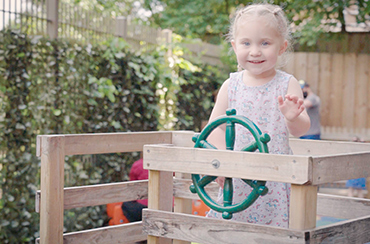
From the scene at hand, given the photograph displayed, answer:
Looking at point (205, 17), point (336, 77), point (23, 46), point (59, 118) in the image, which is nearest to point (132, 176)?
point (59, 118)

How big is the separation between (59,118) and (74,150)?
5.28ft

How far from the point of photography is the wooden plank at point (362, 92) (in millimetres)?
8406

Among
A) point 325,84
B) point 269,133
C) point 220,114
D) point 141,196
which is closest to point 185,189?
point 141,196

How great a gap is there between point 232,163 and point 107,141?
3.53ft

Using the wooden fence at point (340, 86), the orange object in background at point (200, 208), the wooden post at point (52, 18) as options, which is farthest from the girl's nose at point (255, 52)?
the wooden fence at point (340, 86)

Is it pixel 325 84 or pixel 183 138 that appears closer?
pixel 183 138

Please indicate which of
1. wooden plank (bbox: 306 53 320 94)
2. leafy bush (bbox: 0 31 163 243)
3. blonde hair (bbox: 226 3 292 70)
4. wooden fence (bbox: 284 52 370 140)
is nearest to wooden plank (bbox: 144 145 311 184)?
blonde hair (bbox: 226 3 292 70)

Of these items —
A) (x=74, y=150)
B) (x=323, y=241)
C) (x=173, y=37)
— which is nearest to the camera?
(x=323, y=241)

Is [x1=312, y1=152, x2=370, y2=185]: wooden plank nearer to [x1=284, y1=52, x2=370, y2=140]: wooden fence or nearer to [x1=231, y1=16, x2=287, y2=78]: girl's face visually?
[x1=231, y1=16, x2=287, y2=78]: girl's face

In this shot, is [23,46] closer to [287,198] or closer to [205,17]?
[287,198]

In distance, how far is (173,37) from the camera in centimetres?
596

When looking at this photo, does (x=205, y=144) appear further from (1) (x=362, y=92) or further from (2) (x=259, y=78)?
(1) (x=362, y=92)

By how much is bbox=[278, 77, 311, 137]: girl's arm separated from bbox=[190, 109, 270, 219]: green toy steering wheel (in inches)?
5.5

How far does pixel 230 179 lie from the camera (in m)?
1.86
